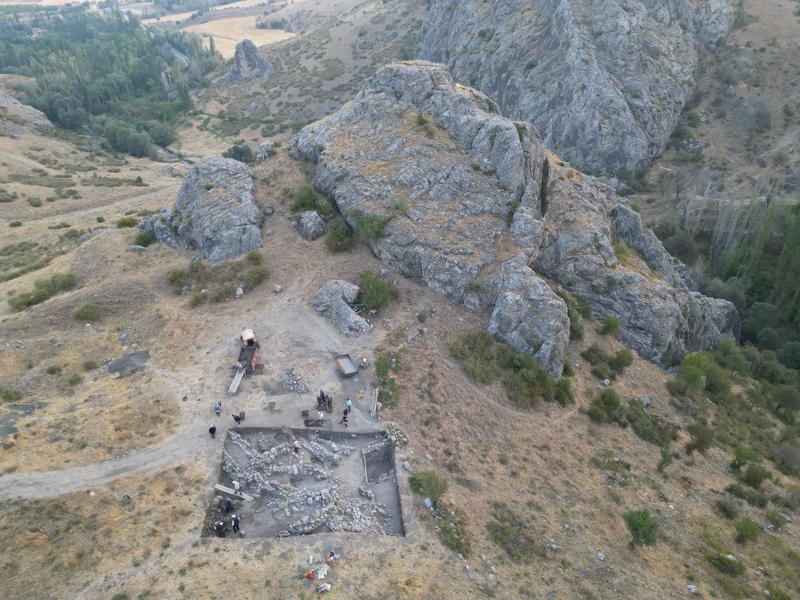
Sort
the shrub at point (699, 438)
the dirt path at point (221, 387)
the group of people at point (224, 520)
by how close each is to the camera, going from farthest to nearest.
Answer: the shrub at point (699, 438), the dirt path at point (221, 387), the group of people at point (224, 520)

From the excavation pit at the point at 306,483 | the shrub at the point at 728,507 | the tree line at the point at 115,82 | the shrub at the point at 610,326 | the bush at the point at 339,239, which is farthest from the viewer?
the tree line at the point at 115,82

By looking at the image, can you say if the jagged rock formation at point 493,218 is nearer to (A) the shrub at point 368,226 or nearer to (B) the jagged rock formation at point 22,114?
(A) the shrub at point 368,226

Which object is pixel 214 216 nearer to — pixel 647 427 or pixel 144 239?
pixel 144 239

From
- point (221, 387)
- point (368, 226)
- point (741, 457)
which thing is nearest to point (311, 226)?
point (368, 226)

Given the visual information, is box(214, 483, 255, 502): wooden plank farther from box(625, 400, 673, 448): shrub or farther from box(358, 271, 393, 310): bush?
box(625, 400, 673, 448): shrub

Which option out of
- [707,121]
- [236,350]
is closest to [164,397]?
[236,350]

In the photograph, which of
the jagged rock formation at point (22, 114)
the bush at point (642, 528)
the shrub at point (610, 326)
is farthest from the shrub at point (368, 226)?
the jagged rock formation at point (22, 114)

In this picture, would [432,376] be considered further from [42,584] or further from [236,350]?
[42,584]
